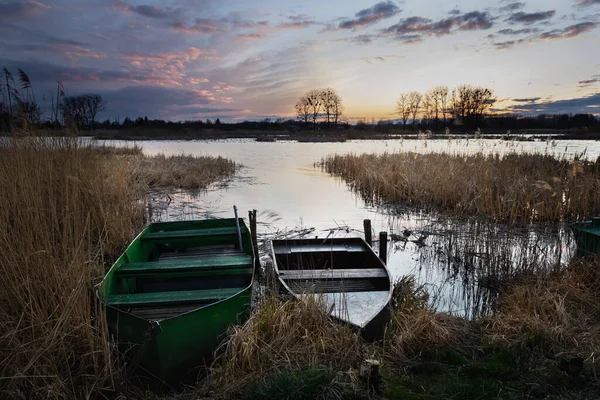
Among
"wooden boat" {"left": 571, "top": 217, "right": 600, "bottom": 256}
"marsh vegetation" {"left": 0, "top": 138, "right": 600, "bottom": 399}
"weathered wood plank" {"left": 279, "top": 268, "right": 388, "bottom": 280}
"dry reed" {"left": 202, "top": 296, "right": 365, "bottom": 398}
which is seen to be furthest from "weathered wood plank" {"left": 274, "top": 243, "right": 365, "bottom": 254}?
"wooden boat" {"left": 571, "top": 217, "right": 600, "bottom": 256}

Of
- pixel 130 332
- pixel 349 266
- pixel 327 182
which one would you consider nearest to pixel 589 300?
pixel 349 266

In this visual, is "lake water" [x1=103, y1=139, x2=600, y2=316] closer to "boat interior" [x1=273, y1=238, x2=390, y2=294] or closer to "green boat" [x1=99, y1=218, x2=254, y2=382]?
"boat interior" [x1=273, y1=238, x2=390, y2=294]

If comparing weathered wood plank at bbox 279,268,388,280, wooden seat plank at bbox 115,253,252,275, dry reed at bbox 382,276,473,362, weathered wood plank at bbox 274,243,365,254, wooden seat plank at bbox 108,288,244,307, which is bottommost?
dry reed at bbox 382,276,473,362

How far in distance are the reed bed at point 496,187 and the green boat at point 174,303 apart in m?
6.22

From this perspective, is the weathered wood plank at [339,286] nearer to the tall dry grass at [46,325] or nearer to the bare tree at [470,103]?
the tall dry grass at [46,325]

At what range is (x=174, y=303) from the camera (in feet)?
13.7

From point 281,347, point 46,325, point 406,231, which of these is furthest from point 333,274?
point 406,231

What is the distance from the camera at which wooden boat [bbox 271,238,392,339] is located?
4.18 metres

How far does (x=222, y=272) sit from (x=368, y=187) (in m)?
10.4

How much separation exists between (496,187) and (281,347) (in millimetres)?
9058

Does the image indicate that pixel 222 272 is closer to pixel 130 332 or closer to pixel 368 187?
pixel 130 332

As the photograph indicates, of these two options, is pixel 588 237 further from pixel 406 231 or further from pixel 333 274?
pixel 333 274

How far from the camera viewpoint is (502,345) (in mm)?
3945

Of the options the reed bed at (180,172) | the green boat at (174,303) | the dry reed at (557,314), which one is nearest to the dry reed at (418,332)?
the dry reed at (557,314)
